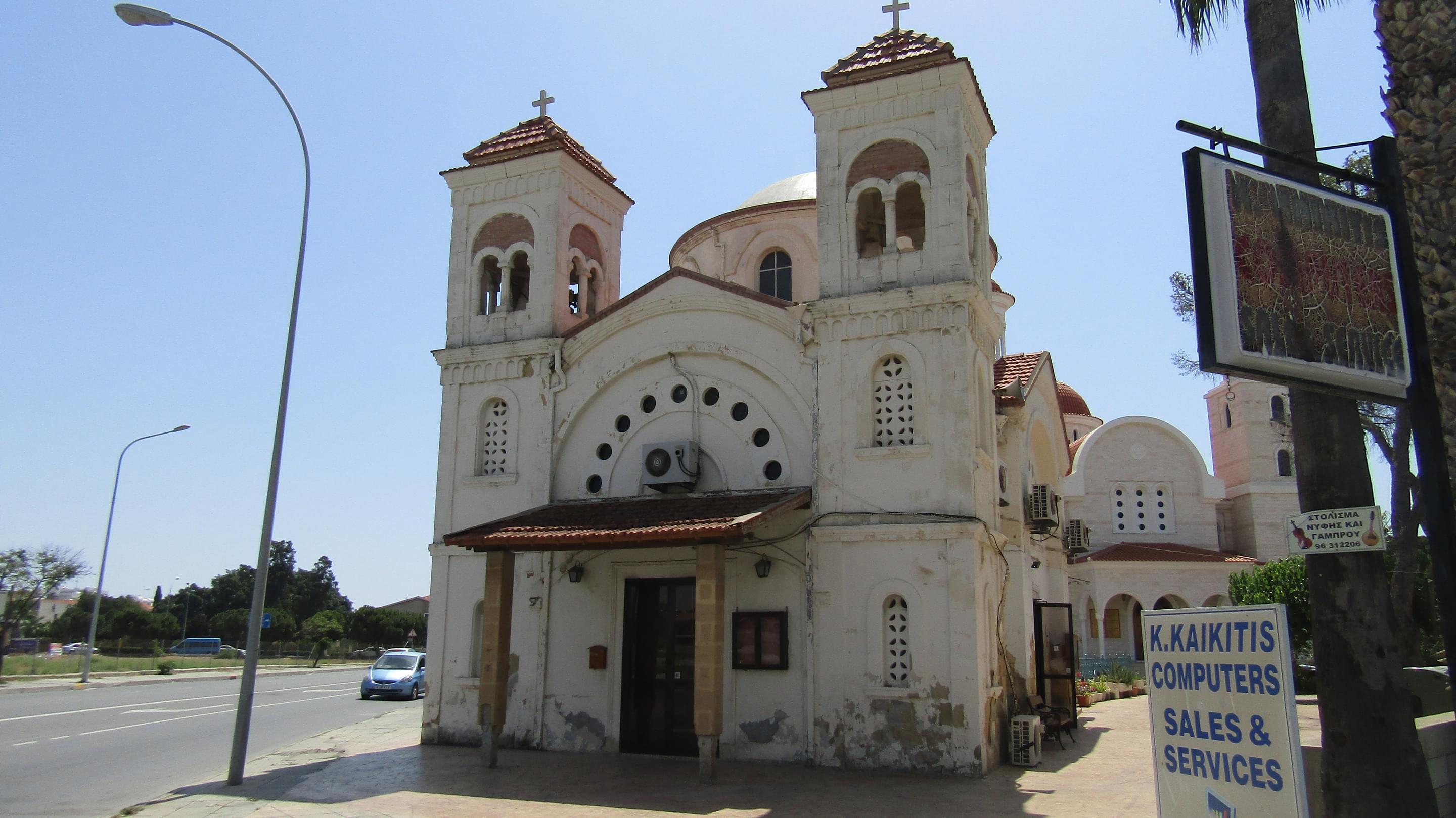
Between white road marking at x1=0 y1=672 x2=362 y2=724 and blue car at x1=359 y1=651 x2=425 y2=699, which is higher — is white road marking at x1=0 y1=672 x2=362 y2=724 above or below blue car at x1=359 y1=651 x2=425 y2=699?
below

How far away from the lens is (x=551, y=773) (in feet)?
43.0

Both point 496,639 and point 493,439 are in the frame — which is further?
point 493,439

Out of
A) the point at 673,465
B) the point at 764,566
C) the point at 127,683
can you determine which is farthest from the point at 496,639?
the point at 127,683

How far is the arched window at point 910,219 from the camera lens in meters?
16.2

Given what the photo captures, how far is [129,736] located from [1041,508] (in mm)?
15909

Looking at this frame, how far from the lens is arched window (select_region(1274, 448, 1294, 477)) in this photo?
137ft

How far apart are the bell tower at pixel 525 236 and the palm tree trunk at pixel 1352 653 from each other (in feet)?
41.4

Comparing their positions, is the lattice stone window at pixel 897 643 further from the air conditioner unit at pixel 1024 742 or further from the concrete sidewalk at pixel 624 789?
the air conditioner unit at pixel 1024 742

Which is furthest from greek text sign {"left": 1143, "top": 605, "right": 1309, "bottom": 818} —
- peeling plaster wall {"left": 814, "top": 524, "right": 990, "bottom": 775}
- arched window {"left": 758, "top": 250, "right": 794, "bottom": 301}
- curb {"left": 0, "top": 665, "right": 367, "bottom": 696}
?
curb {"left": 0, "top": 665, "right": 367, "bottom": 696}

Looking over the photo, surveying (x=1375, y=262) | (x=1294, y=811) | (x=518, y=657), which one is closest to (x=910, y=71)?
(x=1375, y=262)

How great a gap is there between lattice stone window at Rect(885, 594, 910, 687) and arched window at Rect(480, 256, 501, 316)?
899cm

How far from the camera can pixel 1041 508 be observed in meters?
17.1

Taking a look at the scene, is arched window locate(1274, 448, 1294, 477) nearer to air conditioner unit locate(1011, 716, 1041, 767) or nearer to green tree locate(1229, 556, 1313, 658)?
green tree locate(1229, 556, 1313, 658)

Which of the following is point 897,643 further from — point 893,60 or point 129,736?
point 129,736
